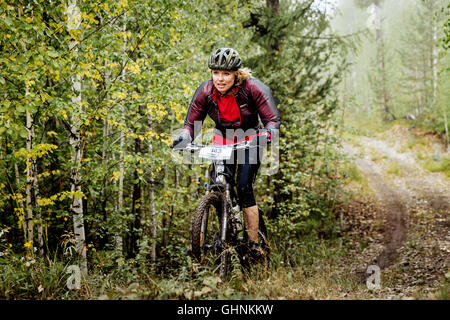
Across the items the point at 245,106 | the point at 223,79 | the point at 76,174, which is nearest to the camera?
the point at 223,79

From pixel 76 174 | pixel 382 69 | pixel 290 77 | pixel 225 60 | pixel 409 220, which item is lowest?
pixel 409 220

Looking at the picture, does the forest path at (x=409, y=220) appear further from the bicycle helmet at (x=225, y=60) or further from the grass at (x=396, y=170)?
the bicycle helmet at (x=225, y=60)

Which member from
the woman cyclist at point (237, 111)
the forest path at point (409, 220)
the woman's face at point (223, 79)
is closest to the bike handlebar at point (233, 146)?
the woman cyclist at point (237, 111)

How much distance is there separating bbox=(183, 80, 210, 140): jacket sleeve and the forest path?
3.24 m

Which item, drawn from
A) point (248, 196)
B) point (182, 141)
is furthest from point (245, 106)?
point (248, 196)

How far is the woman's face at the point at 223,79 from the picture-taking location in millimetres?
3871

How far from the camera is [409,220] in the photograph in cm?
980

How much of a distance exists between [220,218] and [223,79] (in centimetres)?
179

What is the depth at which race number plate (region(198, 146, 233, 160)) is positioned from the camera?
3.67m

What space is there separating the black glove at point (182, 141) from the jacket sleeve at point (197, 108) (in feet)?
0.54

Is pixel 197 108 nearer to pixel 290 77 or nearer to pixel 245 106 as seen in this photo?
pixel 245 106

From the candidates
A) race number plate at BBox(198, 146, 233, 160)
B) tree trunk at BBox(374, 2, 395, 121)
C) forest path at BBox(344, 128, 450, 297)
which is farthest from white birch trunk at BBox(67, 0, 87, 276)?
tree trunk at BBox(374, 2, 395, 121)

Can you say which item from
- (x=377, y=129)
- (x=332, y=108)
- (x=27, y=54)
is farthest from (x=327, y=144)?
(x=377, y=129)

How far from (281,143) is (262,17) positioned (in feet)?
11.7
